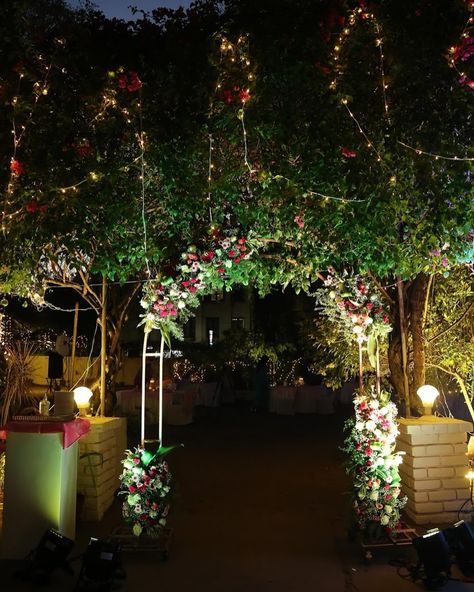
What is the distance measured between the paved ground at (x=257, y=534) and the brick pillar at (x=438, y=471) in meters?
0.78

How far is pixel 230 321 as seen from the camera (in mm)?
41250

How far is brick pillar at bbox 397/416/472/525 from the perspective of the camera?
5742mm

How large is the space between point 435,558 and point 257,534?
1.91 m

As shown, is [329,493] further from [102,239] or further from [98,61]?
[98,61]

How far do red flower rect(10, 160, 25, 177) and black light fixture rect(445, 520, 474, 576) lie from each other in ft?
16.5

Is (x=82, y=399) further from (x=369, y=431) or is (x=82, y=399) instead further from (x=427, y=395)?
(x=427, y=395)

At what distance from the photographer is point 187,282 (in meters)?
5.31

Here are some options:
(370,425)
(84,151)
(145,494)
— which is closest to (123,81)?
(84,151)

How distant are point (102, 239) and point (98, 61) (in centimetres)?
207

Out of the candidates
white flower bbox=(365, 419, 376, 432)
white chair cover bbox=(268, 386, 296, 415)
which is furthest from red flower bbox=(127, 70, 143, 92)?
white chair cover bbox=(268, 386, 296, 415)

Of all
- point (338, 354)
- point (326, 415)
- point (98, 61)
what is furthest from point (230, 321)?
point (98, 61)

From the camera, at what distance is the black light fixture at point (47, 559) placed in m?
4.37

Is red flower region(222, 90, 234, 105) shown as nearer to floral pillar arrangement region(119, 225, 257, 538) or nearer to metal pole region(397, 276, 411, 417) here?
floral pillar arrangement region(119, 225, 257, 538)

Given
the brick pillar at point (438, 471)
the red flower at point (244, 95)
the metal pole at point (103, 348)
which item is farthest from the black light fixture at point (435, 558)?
the red flower at point (244, 95)
